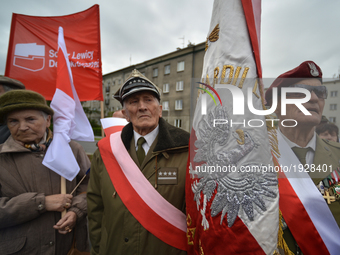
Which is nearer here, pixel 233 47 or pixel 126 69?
pixel 233 47

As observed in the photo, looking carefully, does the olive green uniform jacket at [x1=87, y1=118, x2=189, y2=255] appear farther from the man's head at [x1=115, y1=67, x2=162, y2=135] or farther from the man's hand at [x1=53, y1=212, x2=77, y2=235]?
the man's hand at [x1=53, y1=212, x2=77, y2=235]

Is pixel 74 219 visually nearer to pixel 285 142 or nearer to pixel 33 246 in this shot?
pixel 33 246

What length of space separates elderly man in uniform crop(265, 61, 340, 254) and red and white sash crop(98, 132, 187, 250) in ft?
2.37

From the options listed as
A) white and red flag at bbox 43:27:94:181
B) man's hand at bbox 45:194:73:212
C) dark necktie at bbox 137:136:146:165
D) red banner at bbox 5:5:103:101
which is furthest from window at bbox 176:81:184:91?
man's hand at bbox 45:194:73:212

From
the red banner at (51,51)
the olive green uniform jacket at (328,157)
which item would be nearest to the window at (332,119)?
the olive green uniform jacket at (328,157)

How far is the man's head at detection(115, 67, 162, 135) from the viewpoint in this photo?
1634 millimetres

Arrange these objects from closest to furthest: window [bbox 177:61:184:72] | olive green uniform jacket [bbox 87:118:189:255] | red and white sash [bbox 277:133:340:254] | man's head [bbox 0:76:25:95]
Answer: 1. red and white sash [bbox 277:133:340:254]
2. olive green uniform jacket [bbox 87:118:189:255]
3. man's head [bbox 0:76:25:95]
4. window [bbox 177:61:184:72]

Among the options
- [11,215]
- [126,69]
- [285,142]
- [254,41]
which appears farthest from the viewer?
[126,69]

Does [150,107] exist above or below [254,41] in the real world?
below

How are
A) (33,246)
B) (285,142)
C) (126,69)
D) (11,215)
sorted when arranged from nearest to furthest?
1. (285,142)
2. (11,215)
3. (33,246)
4. (126,69)

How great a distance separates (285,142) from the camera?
3.92 feet

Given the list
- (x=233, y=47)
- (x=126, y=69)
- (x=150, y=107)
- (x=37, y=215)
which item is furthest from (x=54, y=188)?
(x=126, y=69)

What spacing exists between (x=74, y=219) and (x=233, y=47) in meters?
2.03

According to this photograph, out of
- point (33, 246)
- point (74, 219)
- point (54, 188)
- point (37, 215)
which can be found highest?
point (54, 188)
